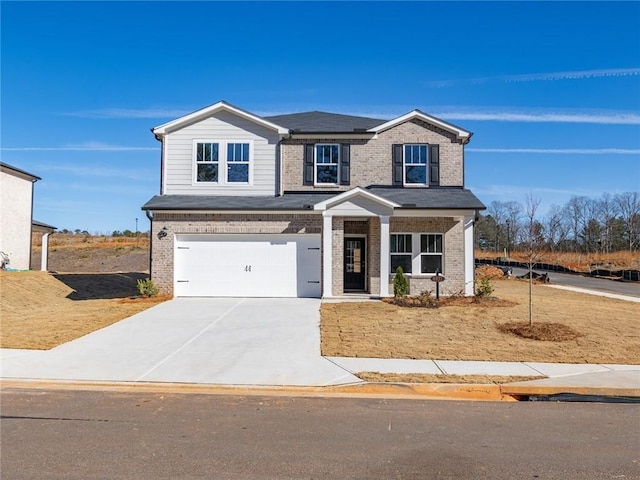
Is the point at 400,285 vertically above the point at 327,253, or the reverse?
the point at 327,253

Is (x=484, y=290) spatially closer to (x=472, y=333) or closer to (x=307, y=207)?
(x=472, y=333)

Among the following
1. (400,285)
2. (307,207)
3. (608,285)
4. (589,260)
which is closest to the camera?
(400,285)

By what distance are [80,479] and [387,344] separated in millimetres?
6734

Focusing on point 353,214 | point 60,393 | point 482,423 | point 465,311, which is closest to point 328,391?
point 482,423

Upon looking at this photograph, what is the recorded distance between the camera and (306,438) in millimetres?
5039

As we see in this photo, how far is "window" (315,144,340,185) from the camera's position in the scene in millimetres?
18406

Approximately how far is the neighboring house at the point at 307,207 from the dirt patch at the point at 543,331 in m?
5.61

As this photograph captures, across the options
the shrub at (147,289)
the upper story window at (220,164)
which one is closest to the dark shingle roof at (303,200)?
the upper story window at (220,164)

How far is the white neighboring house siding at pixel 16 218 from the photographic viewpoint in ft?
70.7

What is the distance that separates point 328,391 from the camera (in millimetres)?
6949

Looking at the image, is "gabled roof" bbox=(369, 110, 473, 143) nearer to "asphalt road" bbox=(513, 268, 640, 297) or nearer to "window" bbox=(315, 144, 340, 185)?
"window" bbox=(315, 144, 340, 185)

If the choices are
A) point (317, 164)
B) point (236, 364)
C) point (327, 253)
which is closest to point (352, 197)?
point (327, 253)

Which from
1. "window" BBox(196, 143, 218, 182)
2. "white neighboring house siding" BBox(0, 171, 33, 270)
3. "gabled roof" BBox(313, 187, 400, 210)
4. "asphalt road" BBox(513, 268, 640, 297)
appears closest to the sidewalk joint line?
"gabled roof" BBox(313, 187, 400, 210)

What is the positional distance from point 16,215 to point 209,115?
39.7 ft
